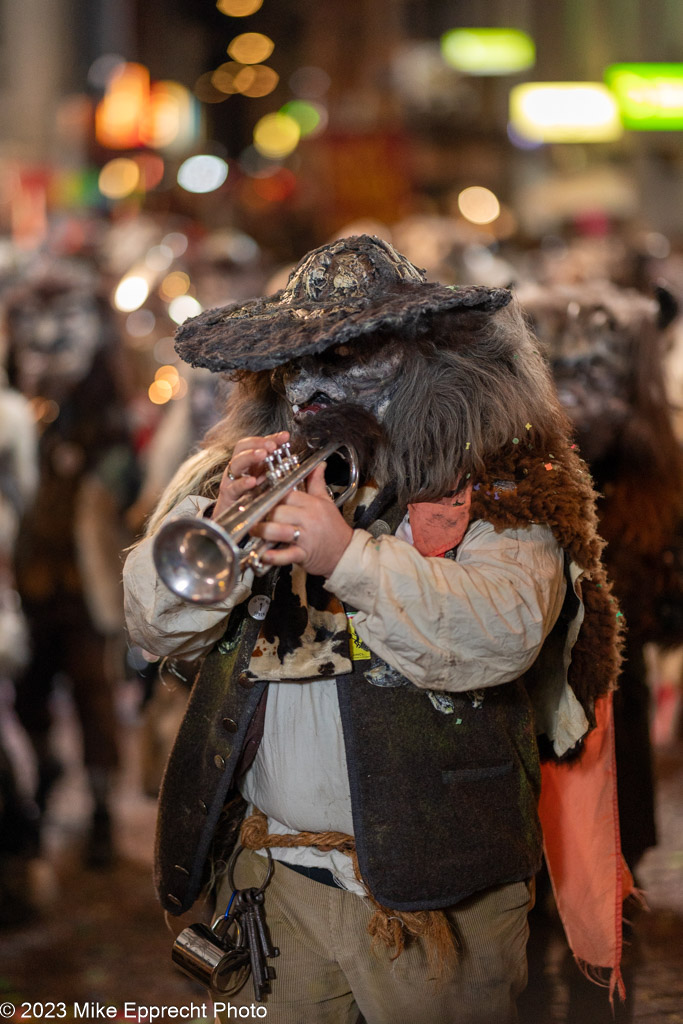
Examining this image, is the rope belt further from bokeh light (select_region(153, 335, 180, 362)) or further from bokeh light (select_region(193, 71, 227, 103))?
bokeh light (select_region(193, 71, 227, 103))

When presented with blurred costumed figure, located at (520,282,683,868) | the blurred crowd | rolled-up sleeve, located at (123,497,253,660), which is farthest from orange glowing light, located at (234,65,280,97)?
rolled-up sleeve, located at (123,497,253,660)

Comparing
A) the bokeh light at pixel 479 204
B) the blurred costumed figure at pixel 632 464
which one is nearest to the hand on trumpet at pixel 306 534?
the blurred costumed figure at pixel 632 464

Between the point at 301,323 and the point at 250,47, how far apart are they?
10.1 m

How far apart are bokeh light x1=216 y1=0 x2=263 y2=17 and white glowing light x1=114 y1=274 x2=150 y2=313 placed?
1.88 metres

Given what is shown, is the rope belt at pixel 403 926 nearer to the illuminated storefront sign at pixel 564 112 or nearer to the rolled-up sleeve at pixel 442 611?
the rolled-up sleeve at pixel 442 611

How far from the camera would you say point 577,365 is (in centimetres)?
359

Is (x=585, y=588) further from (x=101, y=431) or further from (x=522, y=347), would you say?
(x=101, y=431)

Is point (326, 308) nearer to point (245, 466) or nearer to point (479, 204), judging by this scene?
point (245, 466)

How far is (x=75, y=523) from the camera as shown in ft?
17.2

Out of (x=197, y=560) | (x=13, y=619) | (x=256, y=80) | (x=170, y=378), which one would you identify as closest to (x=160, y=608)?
(x=197, y=560)

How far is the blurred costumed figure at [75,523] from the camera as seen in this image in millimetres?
5074

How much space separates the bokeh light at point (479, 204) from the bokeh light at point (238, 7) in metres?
11.4

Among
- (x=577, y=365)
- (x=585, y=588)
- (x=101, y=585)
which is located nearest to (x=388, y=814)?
(x=585, y=588)

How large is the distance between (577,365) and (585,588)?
4.89 feet
